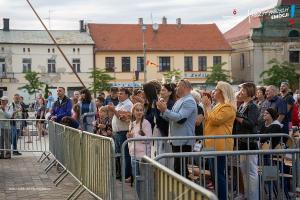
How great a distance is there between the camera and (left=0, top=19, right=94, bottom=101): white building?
7712 centimetres

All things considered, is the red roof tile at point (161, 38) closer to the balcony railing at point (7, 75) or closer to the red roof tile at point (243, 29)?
the red roof tile at point (243, 29)

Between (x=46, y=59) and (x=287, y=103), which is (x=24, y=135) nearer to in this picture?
Answer: (x=287, y=103)

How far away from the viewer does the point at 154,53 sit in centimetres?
8012

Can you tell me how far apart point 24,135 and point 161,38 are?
208 ft

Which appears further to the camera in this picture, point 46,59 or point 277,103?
point 46,59

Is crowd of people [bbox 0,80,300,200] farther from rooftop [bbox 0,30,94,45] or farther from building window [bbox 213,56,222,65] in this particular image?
building window [bbox 213,56,222,65]

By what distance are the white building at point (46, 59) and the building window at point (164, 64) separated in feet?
26.8

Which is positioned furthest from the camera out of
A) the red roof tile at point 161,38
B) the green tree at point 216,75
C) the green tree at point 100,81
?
the red roof tile at point 161,38

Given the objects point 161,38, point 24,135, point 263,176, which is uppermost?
point 161,38

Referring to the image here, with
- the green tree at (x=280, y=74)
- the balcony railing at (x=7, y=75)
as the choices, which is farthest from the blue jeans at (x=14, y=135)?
the balcony railing at (x=7, y=75)

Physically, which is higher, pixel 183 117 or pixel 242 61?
pixel 242 61

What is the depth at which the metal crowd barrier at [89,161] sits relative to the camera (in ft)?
28.1

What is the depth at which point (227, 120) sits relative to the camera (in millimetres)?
9453

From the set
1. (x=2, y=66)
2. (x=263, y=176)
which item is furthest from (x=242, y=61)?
(x=263, y=176)
